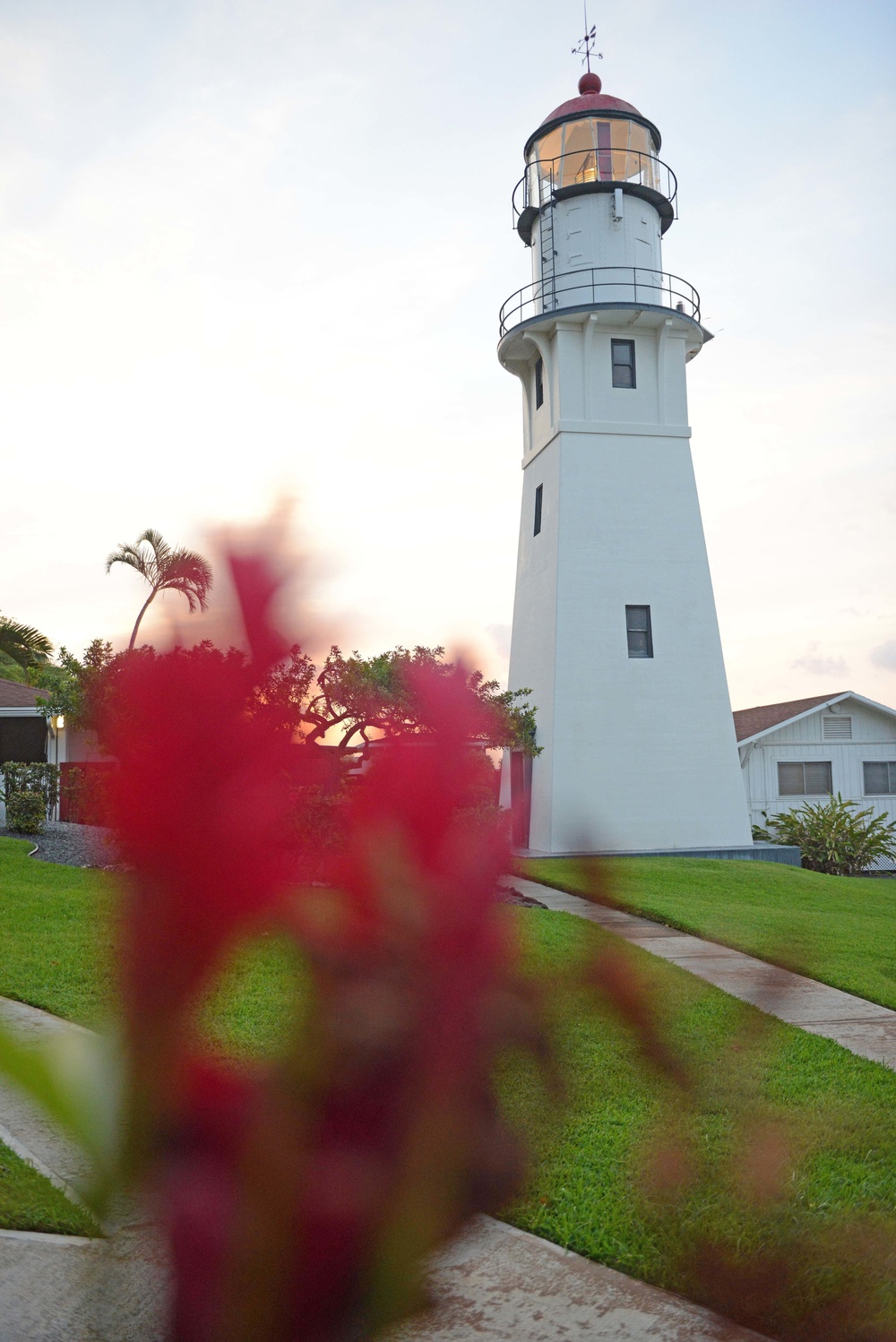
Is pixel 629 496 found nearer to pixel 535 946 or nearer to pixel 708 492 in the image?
pixel 708 492

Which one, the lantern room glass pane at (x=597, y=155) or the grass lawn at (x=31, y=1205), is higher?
the lantern room glass pane at (x=597, y=155)

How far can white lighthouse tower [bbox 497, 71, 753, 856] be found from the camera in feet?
59.6

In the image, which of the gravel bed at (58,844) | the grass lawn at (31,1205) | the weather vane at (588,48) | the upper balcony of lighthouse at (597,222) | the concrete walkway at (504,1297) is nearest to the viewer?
the concrete walkway at (504,1297)

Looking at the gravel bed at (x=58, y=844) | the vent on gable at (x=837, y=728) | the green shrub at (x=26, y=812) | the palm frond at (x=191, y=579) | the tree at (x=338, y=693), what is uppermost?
the vent on gable at (x=837, y=728)

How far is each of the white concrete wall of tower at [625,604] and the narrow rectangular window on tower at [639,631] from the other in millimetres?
142

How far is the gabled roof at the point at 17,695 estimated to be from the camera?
2136 centimetres

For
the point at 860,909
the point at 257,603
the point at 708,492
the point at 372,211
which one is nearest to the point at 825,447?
the point at 708,492

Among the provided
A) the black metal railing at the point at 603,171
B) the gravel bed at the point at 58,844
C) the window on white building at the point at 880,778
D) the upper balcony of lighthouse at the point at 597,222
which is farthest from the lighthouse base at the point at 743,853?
the black metal railing at the point at 603,171

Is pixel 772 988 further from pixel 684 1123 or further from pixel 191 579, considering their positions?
pixel 191 579

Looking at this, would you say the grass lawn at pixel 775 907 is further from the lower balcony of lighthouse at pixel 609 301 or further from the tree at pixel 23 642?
the tree at pixel 23 642

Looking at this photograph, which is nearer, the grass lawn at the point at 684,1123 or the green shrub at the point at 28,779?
the grass lawn at the point at 684,1123

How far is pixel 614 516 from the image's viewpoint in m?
18.9

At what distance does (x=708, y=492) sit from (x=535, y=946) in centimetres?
2029

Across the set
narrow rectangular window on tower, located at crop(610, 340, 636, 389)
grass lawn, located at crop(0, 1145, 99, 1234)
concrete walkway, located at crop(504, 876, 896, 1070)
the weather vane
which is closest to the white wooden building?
narrow rectangular window on tower, located at crop(610, 340, 636, 389)
